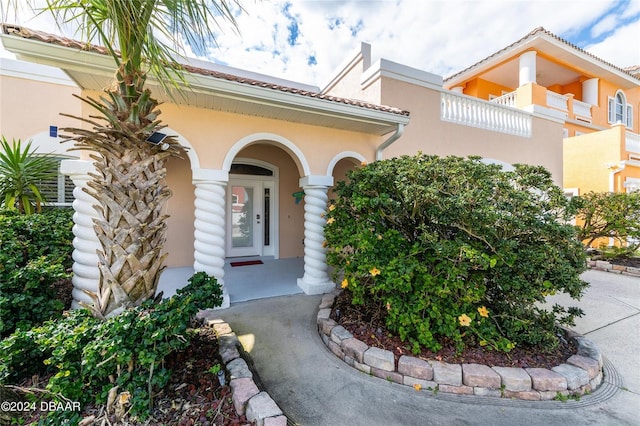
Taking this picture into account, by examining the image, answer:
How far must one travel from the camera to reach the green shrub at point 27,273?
9.56 feet

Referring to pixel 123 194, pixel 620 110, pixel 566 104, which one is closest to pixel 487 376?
pixel 123 194

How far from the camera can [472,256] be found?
304 centimetres

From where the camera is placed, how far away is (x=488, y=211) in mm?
3104

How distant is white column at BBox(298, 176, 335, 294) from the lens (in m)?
5.60

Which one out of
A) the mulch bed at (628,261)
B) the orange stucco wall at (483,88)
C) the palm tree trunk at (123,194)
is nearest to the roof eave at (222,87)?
the palm tree trunk at (123,194)

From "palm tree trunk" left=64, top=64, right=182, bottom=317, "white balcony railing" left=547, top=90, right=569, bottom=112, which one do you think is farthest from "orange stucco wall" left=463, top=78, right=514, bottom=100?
"palm tree trunk" left=64, top=64, right=182, bottom=317

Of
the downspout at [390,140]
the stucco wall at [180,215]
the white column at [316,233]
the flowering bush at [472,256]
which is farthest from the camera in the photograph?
the stucco wall at [180,215]

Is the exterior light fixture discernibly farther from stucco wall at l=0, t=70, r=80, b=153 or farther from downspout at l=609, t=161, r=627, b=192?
downspout at l=609, t=161, r=627, b=192

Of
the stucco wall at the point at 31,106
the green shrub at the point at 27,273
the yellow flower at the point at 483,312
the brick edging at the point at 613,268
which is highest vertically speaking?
the stucco wall at the point at 31,106

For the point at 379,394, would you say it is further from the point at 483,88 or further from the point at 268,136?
the point at 483,88

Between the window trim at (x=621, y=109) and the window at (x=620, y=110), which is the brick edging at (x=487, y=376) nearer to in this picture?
the window trim at (x=621, y=109)

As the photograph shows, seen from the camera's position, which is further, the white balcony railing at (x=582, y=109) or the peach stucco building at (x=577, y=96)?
the white balcony railing at (x=582, y=109)

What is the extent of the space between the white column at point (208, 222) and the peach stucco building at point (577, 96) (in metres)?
11.6

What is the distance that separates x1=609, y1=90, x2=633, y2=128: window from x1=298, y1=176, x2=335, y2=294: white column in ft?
65.9
